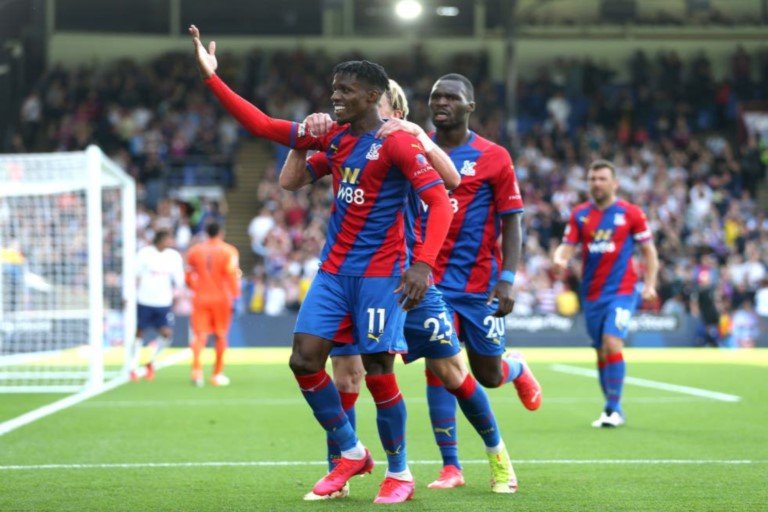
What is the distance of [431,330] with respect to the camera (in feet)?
22.1

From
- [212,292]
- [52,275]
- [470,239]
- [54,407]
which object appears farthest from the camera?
[52,275]

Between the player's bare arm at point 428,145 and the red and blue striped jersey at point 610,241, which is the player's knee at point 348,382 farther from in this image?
the red and blue striped jersey at point 610,241

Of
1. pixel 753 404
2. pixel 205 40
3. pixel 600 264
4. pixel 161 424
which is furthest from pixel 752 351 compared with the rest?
pixel 205 40

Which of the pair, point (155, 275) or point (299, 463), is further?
point (155, 275)

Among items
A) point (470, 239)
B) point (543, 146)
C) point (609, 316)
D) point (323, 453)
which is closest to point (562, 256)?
point (609, 316)

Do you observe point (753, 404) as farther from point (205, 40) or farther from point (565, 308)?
point (205, 40)

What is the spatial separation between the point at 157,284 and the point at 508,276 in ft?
36.2

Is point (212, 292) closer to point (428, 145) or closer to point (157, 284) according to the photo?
point (157, 284)

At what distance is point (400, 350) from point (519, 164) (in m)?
25.9

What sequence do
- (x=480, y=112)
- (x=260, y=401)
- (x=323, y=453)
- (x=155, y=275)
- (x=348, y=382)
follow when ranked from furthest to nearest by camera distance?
(x=480, y=112), (x=155, y=275), (x=260, y=401), (x=323, y=453), (x=348, y=382)

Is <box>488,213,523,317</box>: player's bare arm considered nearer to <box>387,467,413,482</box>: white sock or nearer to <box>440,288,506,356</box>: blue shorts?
<box>440,288,506,356</box>: blue shorts

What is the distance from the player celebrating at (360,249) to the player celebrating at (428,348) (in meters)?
0.11

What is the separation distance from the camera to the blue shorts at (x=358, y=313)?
6402 mm

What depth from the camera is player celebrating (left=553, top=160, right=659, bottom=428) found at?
11281mm
